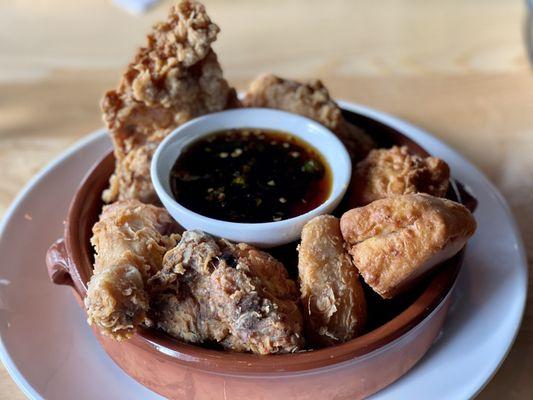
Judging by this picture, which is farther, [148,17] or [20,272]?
[148,17]

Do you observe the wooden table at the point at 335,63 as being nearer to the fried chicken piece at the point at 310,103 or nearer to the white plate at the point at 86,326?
the white plate at the point at 86,326

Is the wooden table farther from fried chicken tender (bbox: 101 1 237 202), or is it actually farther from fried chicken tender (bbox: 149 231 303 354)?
fried chicken tender (bbox: 149 231 303 354)

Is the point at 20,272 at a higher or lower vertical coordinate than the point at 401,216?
lower

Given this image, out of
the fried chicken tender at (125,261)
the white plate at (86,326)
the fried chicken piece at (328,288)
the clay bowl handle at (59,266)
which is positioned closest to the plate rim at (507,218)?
the white plate at (86,326)

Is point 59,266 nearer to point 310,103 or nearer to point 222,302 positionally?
point 222,302

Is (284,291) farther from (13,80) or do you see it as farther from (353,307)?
(13,80)

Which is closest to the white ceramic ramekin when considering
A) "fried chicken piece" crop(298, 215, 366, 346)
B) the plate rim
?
"fried chicken piece" crop(298, 215, 366, 346)

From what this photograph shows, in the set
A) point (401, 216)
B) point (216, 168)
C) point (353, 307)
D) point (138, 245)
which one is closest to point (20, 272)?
point (138, 245)
